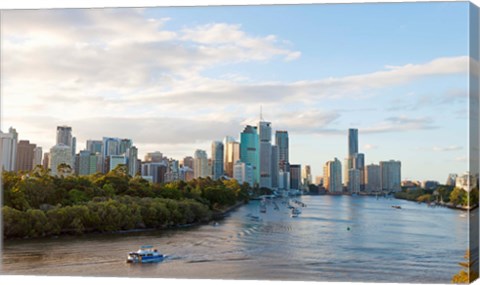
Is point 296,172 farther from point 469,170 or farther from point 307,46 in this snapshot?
point 469,170

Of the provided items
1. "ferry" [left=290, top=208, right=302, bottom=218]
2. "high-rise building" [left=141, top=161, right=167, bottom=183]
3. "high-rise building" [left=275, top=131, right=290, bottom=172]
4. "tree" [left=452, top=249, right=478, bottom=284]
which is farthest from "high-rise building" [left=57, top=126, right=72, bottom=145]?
"tree" [left=452, top=249, right=478, bottom=284]

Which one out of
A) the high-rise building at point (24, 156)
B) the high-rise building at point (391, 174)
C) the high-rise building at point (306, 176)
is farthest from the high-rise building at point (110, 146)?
the high-rise building at point (391, 174)

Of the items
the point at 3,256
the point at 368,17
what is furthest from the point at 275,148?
the point at 3,256

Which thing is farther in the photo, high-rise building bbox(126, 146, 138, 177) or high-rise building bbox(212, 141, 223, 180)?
high-rise building bbox(126, 146, 138, 177)

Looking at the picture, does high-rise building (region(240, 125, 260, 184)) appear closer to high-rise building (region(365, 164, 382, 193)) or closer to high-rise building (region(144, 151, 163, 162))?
high-rise building (region(144, 151, 163, 162))

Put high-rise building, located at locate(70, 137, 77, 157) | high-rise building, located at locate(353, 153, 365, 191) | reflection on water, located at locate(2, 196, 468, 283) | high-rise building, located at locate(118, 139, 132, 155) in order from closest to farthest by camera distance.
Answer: reflection on water, located at locate(2, 196, 468, 283) → high-rise building, located at locate(353, 153, 365, 191) → high-rise building, located at locate(70, 137, 77, 157) → high-rise building, located at locate(118, 139, 132, 155)

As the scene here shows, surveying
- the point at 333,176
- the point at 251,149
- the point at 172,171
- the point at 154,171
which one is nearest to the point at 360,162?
the point at 333,176
